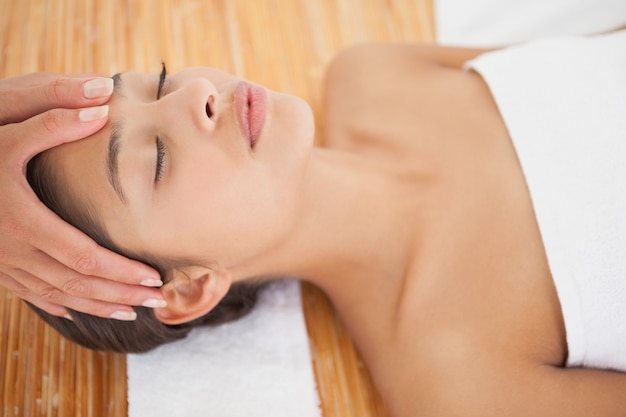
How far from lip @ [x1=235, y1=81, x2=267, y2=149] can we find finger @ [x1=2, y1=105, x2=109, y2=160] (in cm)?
23

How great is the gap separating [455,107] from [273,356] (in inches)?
28.3

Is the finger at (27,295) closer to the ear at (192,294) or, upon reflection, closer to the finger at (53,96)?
the ear at (192,294)

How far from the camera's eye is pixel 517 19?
1.60 meters

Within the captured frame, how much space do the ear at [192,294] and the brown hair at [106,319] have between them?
0.03 meters

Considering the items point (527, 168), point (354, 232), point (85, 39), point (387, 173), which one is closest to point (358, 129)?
point (387, 173)

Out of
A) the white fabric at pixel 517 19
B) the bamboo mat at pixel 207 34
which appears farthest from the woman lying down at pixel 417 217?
the bamboo mat at pixel 207 34

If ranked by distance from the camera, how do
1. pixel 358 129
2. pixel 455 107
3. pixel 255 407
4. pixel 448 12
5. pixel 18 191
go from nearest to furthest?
1. pixel 18 191
2. pixel 255 407
3. pixel 455 107
4. pixel 358 129
5. pixel 448 12

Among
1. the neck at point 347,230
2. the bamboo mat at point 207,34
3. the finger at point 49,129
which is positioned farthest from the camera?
the bamboo mat at point 207,34

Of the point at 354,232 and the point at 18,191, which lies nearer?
the point at 18,191

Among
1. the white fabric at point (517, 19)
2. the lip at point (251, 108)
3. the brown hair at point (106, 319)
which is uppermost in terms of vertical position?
the white fabric at point (517, 19)

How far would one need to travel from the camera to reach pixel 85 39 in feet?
5.52

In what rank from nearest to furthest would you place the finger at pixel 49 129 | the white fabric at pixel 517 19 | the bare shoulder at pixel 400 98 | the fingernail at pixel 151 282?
the finger at pixel 49 129
the fingernail at pixel 151 282
the bare shoulder at pixel 400 98
the white fabric at pixel 517 19

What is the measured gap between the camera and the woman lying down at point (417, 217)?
983 millimetres

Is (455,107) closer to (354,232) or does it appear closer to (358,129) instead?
(358,129)
